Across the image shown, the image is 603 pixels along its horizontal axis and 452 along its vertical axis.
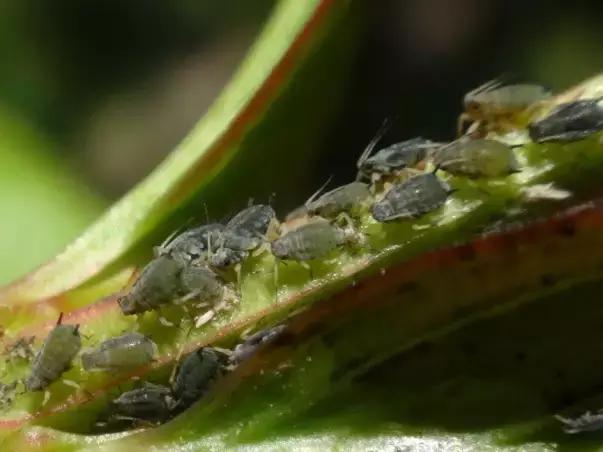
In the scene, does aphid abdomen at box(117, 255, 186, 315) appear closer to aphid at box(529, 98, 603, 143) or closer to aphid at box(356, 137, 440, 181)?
aphid at box(356, 137, 440, 181)

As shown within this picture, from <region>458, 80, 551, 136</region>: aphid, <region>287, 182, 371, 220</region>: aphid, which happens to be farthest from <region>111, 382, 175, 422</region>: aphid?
<region>458, 80, 551, 136</region>: aphid

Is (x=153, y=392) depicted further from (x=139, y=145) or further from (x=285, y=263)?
(x=139, y=145)

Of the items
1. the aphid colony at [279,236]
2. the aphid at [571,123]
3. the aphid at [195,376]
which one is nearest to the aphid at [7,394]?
the aphid colony at [279,236]

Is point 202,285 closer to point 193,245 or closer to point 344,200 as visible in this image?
point 193,245

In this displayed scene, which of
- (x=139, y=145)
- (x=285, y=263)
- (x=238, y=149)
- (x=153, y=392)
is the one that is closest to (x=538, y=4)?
(x=139, y=145)

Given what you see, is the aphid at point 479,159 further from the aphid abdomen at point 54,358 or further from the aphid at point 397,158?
the aphid abdomen at point 54,358

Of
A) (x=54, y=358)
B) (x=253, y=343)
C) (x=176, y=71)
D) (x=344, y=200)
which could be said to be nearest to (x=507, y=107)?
(x=344, y=200)

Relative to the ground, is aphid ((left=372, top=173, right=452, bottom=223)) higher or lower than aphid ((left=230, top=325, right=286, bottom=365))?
higher
